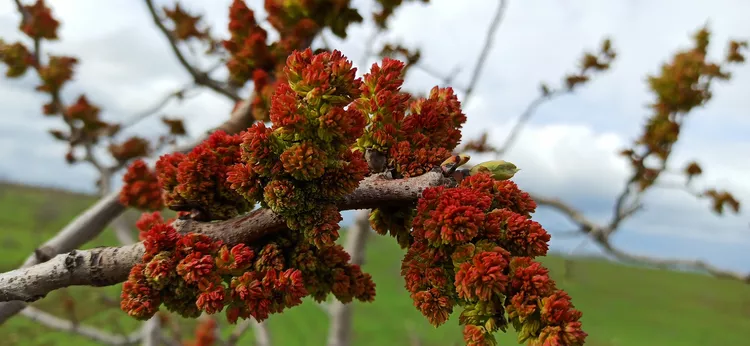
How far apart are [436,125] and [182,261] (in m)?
0.81

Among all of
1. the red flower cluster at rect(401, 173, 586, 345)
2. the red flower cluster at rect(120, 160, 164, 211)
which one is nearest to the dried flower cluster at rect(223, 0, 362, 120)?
the red flower cluster at rect(120, 160, 164, 211)

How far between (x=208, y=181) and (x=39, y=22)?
3.19 meters

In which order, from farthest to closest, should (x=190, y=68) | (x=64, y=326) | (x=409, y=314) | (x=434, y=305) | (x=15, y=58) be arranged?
(x=409, y=314), (x=64, y=326), (x=15, y=58), (x=190, y=68), (x=434, y=305)

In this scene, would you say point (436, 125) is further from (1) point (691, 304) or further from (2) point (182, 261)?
(1) point (691, 304)

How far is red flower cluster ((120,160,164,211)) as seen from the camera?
1998 mm

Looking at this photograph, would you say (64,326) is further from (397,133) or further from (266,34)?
(397,133)

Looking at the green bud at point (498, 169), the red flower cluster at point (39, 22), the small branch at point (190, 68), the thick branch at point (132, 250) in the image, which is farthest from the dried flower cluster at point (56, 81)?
the green bud at point (498, 169)

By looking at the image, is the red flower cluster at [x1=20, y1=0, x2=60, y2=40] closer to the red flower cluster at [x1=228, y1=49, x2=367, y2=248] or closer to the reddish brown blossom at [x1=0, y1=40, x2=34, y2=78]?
the reddish brown blossom at [x1=0, y1=40, x2=34, y2=78]

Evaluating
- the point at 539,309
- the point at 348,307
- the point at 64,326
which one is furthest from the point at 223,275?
the point at 64,326

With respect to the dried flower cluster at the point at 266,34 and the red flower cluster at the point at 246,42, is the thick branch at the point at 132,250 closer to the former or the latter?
the dried flower cluster at the point at 266,34

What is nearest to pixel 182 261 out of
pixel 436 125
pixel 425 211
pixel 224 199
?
pixel 224 199

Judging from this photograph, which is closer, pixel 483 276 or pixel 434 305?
pixel 483 276

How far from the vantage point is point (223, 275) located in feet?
4.16

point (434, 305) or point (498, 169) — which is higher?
point (498, 169)
